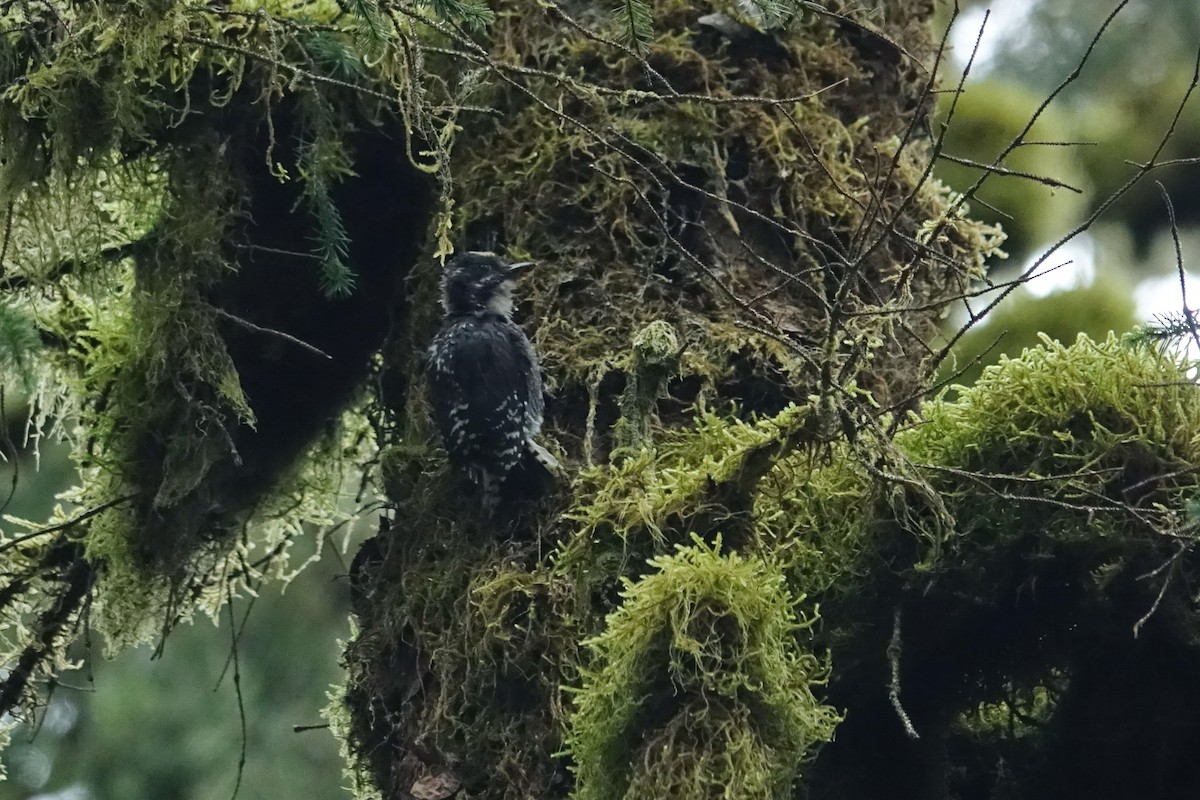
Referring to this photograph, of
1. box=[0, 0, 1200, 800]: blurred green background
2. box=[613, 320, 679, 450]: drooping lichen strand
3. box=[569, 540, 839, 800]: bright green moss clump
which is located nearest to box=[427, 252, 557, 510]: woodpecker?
box=[613, 320, 679, 450]: drooping lichen strand

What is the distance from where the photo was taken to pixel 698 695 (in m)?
2.50

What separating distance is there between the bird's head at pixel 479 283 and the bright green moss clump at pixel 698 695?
1079 millimetres

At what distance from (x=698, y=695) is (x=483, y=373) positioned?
1183 millimetres

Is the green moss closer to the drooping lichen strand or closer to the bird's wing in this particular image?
the drooping lichen strand

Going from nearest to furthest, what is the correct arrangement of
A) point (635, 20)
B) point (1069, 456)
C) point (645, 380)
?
point (635, 20) → point (1069, 456) → point (645, 380)

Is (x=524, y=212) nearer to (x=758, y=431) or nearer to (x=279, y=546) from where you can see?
(x=758, y=431)

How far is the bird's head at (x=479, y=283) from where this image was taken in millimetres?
3393

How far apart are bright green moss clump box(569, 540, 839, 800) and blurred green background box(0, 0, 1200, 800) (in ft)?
8.41

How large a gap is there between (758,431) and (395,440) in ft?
4.42

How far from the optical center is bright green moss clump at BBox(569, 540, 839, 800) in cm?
246

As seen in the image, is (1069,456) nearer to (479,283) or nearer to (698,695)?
(698,695)

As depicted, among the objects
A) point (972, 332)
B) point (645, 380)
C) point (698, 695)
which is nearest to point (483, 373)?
point (645, 380)

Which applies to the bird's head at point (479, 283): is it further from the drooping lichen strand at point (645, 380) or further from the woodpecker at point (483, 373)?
the drooping lichen strand at point (645, 380)

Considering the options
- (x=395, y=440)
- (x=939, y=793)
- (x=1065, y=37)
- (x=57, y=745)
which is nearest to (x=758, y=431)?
(x=939, y=793)
